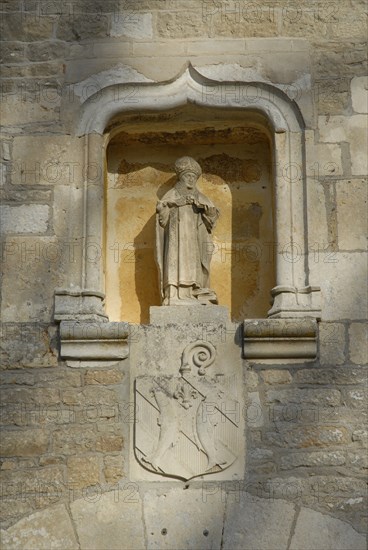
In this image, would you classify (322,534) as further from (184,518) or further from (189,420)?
(189,420)

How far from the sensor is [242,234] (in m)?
6.12

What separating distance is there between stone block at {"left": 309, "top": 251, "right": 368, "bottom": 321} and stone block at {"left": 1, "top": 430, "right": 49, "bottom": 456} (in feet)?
5.05

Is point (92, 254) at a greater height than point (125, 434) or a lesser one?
greater

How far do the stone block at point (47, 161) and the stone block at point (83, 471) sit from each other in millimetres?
1460

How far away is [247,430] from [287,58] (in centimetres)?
203

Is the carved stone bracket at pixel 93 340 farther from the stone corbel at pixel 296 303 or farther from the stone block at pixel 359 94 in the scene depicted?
the stone block at pixel 359 94

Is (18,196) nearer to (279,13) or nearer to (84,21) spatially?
(84,21)

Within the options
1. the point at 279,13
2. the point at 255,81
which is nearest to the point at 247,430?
the point at 255,81

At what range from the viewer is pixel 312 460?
5.38m

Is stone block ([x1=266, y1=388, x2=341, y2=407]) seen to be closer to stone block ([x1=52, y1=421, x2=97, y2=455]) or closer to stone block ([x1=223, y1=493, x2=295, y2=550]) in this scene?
stone block ([x1=223, y1=493, x2=295, y2=550])

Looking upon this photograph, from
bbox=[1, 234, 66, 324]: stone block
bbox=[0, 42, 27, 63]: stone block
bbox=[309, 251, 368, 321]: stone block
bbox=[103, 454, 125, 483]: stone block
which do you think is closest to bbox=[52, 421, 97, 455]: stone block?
bbox=[103, 454, 125, 483]: stone block

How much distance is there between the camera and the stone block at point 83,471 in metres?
5.39

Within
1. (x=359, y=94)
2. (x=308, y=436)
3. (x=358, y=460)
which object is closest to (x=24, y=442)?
(x=308, y=436)

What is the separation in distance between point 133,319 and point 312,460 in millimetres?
1277
